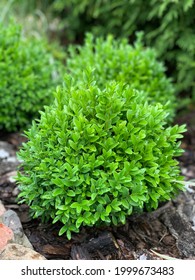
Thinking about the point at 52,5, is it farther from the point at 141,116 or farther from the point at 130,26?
the point at 141,116

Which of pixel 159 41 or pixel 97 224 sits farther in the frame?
pixel 159 41

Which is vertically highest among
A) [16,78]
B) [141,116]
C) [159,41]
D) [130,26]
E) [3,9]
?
[3,9]

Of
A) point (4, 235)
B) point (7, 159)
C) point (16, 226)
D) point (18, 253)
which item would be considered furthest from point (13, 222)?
point (7, 159)

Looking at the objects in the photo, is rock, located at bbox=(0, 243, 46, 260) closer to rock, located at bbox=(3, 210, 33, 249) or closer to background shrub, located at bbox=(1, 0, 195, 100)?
rock, located at bbox=(3, 210, 33, 249)

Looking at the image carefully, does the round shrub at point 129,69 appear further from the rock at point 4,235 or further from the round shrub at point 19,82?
the rock at point 4,235

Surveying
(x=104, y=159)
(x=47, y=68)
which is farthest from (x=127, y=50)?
(x=104, y=159)
